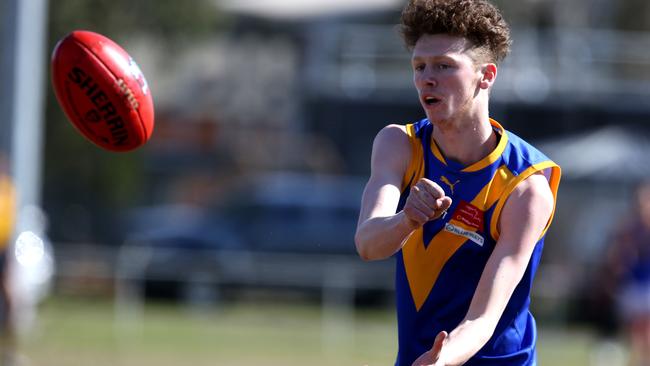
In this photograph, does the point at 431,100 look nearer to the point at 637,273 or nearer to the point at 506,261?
the point at 506,261

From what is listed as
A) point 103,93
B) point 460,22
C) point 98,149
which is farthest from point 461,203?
point 98,149

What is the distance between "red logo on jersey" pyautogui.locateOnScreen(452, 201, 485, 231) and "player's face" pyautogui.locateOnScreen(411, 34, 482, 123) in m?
0.30

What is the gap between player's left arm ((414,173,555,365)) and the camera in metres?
4.01

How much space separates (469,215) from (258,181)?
1954cm

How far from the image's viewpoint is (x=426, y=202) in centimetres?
382

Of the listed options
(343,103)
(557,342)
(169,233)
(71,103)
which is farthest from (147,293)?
(71,103)

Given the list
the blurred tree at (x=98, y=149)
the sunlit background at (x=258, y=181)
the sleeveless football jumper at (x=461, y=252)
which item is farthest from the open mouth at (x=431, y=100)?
the blurred tree at (x=98, y=149)

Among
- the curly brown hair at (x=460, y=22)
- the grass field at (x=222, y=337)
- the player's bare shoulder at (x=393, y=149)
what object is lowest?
the grass field at (x=222, y=337)

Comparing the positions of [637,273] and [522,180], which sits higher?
[522,180]

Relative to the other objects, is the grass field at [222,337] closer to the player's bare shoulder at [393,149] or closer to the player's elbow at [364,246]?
the player's bare shoulder at [393,149]

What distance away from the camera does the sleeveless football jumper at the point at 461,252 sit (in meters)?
4.25

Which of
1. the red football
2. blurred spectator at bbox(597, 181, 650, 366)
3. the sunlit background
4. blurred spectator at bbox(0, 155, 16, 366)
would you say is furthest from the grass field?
the red football

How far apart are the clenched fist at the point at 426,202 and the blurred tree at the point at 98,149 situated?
17.6 metres

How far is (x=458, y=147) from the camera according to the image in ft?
14.2
